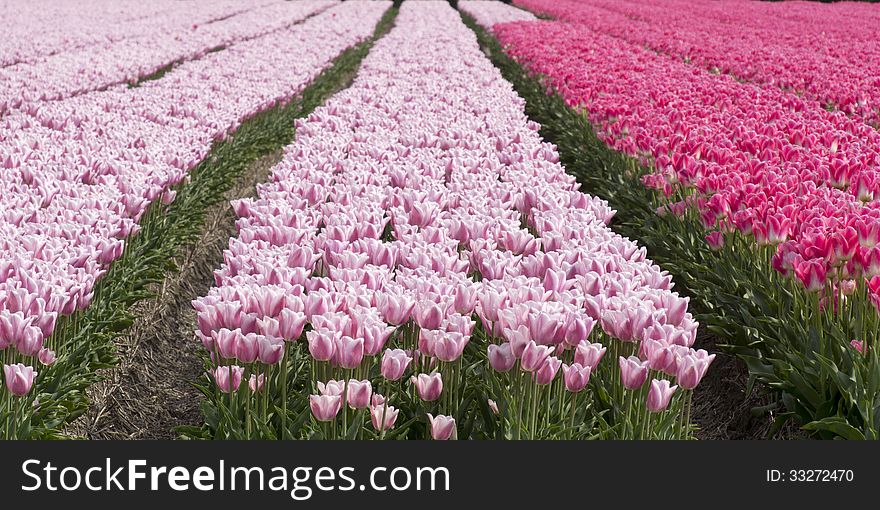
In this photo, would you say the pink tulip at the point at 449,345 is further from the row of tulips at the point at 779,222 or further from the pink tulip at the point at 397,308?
the row of tulips at the point at 779,222

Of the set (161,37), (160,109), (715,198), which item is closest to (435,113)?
(160,109)

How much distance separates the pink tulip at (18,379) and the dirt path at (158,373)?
939mm

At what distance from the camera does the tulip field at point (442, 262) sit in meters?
3.45

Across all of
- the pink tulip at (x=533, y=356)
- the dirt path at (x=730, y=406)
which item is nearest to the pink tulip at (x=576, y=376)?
the pink tulip at (x=533, y=356)

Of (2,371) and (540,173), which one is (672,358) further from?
(540,173)

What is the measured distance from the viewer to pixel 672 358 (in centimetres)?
328

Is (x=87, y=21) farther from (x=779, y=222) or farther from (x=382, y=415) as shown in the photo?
(x=382, y=415)

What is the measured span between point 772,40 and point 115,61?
14.5m

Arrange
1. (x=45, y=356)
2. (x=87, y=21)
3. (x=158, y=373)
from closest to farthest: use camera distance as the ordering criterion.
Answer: (x=45, y=356), (x=158, y=373), (x=87, y=21)

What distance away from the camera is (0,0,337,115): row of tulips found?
11.7 m

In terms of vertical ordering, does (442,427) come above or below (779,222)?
below

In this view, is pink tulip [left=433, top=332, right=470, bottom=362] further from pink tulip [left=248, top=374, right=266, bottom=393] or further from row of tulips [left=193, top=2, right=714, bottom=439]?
pink tulip [left=248, top=374, right=266, bottom=393]

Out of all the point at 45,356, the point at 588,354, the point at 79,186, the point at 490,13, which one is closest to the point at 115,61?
the point at 79,186

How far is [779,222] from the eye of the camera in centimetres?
459
